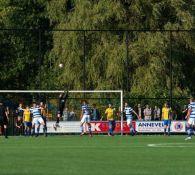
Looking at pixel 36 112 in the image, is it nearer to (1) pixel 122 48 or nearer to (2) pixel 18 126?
(2) pixel 18 126

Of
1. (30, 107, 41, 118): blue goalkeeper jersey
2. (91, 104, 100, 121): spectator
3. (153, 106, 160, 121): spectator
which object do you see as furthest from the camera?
(153, 106, 160, 121): spectator

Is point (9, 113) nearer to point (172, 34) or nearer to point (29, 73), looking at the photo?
point (172, 34)

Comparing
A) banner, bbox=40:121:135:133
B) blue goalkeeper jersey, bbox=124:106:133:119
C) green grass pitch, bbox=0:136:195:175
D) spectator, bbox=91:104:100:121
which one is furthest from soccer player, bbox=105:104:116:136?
green grass pitch, bbox=0:136:195:175

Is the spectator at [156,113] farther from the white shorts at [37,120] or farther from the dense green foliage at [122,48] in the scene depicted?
the white shorts at [37,120]

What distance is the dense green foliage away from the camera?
54469mm

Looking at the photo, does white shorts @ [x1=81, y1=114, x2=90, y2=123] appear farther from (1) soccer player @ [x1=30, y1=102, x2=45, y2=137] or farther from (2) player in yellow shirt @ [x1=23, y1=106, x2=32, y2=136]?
(2) player in yellow shirt @ [x1=23, y1=106, x2=32, y2=136]

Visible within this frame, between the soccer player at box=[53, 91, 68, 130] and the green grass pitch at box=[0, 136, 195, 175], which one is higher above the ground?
the soccer player at box=[53, 91, 68, 130]

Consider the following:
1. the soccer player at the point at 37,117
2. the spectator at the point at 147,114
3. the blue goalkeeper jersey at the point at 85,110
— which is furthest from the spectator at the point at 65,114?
the spectator at the point at 147,114

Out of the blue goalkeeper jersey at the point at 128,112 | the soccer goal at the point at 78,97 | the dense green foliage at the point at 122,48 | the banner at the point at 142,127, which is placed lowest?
the banner at the point at 142,127

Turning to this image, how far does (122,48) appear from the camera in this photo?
54594 mm

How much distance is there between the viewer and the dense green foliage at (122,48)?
54.5 meters

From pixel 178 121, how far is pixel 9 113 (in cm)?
986

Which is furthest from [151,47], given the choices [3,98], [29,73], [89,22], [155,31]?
[29,73]

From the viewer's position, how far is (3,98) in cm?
5219
